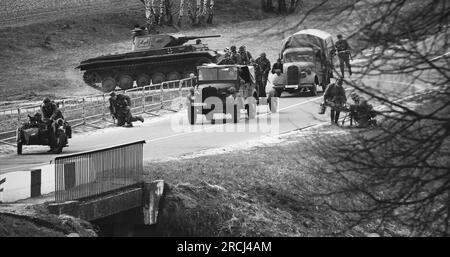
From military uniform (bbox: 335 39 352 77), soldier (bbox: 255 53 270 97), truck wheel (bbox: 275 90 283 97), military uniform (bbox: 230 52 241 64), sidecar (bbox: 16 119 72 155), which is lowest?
sidecar (bbox: 16 119 72 155)

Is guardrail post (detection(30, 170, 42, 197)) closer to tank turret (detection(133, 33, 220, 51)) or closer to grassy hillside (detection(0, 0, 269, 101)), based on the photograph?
grassy hillside (detection(0, 0, 269, 101))

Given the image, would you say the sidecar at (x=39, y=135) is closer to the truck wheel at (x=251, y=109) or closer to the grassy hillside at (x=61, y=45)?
the truck wheel at (x=251, y=109)

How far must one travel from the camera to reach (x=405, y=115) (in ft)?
27.2

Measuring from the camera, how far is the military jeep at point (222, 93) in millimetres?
28438

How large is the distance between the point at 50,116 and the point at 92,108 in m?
6.51

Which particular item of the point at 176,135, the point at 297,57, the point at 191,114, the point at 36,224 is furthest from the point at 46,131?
the point at 297,57

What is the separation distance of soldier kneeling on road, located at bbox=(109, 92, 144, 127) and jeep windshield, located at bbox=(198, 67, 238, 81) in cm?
233

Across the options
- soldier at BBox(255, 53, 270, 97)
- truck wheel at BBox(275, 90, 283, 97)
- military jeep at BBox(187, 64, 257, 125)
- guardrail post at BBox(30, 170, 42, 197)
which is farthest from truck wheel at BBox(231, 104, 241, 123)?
guardrail post at BBox(30, 170, 42, 197)

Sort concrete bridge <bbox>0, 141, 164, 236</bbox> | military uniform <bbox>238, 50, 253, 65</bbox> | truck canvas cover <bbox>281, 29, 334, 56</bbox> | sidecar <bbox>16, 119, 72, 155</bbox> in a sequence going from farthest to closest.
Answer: military uniform <bbox>238, 50, 253, 65</bbox> < sidecar <bbox>16, 119, 72, 155</bbox> < concrete bridge <bbox>0, 141, 164, 236</bbox> < truck canvas cover <bbox>281, 29, 334, 56</bbox>

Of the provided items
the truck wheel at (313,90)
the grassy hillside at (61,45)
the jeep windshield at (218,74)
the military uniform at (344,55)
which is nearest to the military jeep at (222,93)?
the jeep windshield at (218,74)

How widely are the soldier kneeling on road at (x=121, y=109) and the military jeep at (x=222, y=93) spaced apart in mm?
1785

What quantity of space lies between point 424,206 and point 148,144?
17.2 meters

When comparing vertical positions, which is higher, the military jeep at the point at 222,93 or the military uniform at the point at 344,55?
the military uniform at the point at 344,55

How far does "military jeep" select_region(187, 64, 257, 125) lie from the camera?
93.3 feet
